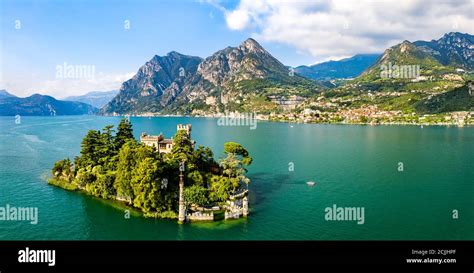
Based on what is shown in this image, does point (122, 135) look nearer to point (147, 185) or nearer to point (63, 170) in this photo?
point (63, 170)

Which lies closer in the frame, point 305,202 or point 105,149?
point 305,202

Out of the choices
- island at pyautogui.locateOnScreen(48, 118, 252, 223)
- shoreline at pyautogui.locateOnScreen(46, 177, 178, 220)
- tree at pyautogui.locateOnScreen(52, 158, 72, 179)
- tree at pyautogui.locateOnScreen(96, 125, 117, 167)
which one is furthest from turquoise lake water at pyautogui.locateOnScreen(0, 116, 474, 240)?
tree at pyautogui.locateOnScreen(96, 125, 117, 167)

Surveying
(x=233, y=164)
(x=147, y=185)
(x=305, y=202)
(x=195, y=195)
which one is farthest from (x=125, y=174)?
(x=305, y=202)

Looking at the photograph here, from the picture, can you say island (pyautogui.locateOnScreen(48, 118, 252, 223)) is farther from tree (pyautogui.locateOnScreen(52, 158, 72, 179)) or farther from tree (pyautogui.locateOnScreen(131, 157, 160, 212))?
tree (pyautogui.locateOnScreen(52, 158, 72, 179))

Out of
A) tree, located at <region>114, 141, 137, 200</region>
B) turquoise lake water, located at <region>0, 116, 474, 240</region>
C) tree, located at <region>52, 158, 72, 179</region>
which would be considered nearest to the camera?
turquoise lake water, located at <region>0, 116, 474, 240</region>

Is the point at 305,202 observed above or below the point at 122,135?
below

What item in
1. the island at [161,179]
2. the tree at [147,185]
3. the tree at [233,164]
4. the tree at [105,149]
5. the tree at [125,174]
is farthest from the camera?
the tree at [105,149]

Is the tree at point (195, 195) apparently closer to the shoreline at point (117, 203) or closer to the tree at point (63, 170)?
the shoreline at point (117, 203)

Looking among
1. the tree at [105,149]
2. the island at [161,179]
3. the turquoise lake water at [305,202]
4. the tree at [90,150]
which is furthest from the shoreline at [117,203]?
the tree at [105,149]

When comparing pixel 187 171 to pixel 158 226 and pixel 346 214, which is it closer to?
pixel 158 226
